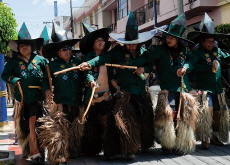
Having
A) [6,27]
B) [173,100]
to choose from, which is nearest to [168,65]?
[173,100]

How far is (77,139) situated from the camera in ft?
18.3

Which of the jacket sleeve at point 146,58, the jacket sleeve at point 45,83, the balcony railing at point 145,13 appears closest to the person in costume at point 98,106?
the jacket sleeve at point 146,58

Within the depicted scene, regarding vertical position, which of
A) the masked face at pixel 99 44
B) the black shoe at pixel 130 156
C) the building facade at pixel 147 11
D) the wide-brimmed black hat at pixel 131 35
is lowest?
the black shoe at pixel 130 156

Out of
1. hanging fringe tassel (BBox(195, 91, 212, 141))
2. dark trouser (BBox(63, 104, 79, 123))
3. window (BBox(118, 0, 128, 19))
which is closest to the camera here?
dark trouser (BBox(63, 104, 79, 123))

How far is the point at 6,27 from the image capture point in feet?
19.9

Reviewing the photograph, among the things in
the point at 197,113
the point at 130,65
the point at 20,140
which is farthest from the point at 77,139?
the point at 197,113

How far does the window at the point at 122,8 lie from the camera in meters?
26.8

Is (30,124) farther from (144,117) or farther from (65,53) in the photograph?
(144,117)

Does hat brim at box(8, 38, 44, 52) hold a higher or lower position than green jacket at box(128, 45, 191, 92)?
higher

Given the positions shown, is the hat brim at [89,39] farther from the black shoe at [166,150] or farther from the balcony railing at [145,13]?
the balcony railing at [145,13]

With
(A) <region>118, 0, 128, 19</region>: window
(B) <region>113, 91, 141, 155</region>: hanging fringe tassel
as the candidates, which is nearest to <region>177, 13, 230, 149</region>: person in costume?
(B) <region>113, 91, 141, 155</region>: hanging fringe tassel

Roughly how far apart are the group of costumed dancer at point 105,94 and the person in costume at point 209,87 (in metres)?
0.14

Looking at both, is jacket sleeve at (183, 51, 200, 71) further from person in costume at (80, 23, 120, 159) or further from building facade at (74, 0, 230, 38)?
building facade at (74, 0, 230, 38)

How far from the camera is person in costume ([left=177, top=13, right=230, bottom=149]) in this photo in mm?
5957
